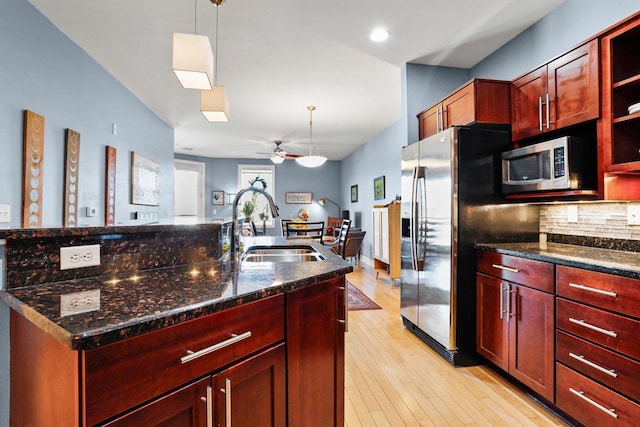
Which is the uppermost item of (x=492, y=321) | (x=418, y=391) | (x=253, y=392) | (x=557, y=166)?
(x=557, y=166)

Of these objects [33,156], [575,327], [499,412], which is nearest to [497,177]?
[575,327]

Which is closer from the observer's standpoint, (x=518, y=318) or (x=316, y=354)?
(x=316, y=354)

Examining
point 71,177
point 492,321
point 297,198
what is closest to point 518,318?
point 492,321

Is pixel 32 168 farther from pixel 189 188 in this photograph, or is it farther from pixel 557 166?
pixel 189 188

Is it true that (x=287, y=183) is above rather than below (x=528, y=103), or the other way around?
above

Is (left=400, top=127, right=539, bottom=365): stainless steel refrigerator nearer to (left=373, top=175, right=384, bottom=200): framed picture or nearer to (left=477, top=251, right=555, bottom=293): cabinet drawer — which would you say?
(left=477, top=251, right=555, bottom=293): cabinet drawer

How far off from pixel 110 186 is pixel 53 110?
3.53ft

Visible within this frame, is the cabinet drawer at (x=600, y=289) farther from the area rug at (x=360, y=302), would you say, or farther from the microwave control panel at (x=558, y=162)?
the area rug at (x=360, y=302)

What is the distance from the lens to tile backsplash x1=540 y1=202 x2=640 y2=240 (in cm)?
196

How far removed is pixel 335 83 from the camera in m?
3.75

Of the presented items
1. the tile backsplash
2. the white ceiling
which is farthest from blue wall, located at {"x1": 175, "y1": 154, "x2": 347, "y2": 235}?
the tile backsplash

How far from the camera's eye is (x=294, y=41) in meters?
2.82

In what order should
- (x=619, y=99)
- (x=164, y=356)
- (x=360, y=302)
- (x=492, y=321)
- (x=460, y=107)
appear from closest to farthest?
(x=164, y=356)
(x=619, y=99)
(x=492, y=321)
(x=460, y=107)
(x=360, y=302)

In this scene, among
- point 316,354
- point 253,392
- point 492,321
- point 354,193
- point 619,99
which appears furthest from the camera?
point 354,193
